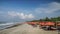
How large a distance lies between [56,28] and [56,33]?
0.86 metres

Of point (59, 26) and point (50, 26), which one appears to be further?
point (50, 26)

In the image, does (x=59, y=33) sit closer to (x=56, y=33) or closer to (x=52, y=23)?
(x=56, y=33)

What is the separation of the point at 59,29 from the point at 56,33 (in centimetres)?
45

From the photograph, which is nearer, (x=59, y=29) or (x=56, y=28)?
(x=59, y=29)

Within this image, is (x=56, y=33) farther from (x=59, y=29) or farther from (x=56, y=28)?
(x=56, y=28)

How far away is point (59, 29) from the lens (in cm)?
600

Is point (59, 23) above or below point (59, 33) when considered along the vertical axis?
above

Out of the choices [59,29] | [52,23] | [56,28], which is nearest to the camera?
[59,29]

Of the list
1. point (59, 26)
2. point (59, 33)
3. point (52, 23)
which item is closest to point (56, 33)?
point (59, 33)

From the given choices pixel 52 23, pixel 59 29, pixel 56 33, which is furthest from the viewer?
pixel 52 23

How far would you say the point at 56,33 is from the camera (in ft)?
18.4

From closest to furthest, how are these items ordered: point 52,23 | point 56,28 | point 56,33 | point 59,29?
point 56,33 → point 59,29 → point 56,28 → point 52,23

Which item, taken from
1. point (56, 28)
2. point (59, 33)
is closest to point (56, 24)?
point (56, 28)

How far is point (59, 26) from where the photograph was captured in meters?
6.02
